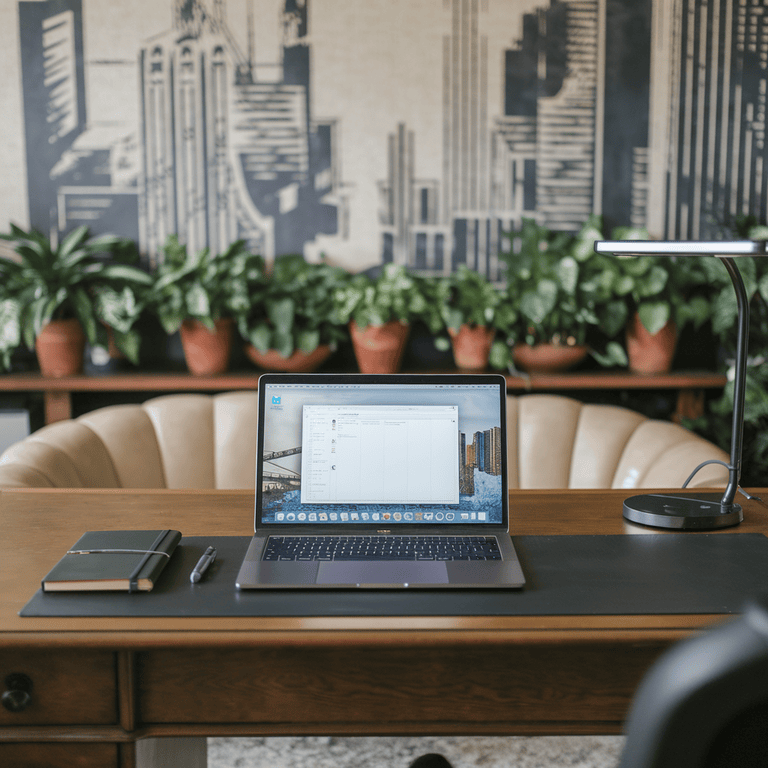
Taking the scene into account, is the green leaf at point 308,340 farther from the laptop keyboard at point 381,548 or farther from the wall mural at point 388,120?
the laptop keyboard at point 381,548

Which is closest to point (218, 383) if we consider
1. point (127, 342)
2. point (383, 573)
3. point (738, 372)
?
point (127, 342)

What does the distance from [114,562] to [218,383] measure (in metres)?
1.64

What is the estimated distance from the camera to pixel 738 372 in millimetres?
1322

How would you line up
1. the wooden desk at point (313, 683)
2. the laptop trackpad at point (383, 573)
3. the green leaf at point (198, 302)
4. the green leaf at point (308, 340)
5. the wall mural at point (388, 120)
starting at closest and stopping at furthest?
the wooden desk at point (313, 683) → the laptop trackpad at point (383, 573) → the green leaf at point (198, 302) → the green leaf at point (308, 340) → the wall mural at point (388, 120)

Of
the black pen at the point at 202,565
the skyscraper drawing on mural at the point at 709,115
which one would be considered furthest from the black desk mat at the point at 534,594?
the skyscraper drawing on mural at the point at 709,115

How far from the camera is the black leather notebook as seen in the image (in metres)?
1.04

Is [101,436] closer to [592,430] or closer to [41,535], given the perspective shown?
[41,535]

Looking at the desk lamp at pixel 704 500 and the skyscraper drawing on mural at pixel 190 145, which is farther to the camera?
the skyscraper drawing on mural at pixel 190 145

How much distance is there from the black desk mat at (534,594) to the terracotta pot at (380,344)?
60.1 inches

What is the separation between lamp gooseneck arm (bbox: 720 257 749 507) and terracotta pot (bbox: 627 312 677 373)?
1.45 metres

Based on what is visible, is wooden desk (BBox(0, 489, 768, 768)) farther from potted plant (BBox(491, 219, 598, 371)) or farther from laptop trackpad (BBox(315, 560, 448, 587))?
potted plant (BBox(491, 219, 598, 371))

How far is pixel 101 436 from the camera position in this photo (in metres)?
2.11

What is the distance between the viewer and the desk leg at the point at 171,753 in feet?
3.59

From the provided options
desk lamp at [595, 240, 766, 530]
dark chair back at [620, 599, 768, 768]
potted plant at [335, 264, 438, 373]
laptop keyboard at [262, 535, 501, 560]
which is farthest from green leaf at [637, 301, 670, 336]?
dark chair back at [620, 599, 768, 768]
